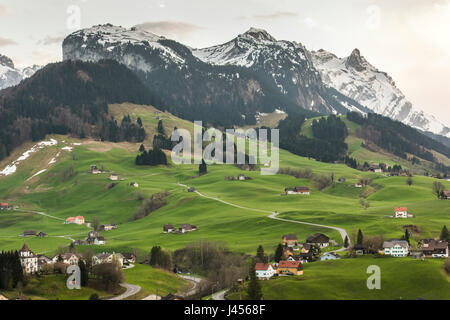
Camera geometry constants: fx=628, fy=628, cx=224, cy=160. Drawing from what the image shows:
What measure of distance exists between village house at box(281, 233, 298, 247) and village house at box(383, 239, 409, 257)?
22.8m

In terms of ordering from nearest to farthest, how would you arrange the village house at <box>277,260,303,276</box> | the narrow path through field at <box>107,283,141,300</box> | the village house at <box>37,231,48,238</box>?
the narrow path through field at <box>107,283,141,300</box>, the village house at <box>277,260,303,276</box>, the village house at <box>37,231,48,238</box>

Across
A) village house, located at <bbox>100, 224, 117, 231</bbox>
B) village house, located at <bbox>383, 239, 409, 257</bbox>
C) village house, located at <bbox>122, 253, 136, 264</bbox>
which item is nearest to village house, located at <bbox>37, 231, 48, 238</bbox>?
village house, located at <bbox>100, 224, 117, 231</bbox>

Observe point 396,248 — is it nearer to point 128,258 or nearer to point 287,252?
point 287,252

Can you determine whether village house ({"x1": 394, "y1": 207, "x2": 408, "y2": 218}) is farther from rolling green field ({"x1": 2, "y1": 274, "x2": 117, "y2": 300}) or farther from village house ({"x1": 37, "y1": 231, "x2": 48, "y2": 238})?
village house ({"x1": 37, "y1": 231, "x2": 48, "y2": 238})

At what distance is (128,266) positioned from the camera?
123 meters

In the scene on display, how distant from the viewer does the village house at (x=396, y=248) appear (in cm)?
11206

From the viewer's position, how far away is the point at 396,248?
113m

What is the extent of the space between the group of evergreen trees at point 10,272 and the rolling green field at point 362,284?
31.4 m

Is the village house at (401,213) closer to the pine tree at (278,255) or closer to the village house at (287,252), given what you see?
the village house at (287,252)

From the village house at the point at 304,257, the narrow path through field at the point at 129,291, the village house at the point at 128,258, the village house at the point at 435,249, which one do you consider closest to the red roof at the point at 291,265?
the village house at the point at 304,257

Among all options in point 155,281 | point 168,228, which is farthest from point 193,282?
point 168,228

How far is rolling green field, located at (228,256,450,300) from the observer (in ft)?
291
